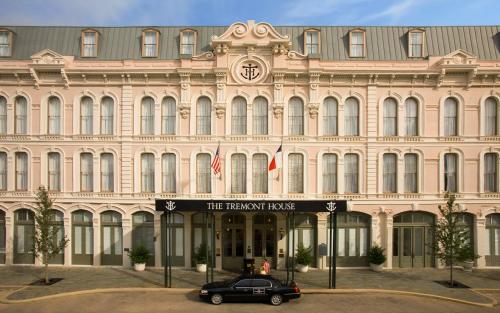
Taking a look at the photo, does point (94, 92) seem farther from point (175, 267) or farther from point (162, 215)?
point (175, 267)

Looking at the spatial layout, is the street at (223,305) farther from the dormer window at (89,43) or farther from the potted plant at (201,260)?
the dormer window at (89,43)

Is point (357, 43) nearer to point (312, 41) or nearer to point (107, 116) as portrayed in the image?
point (312, 41)

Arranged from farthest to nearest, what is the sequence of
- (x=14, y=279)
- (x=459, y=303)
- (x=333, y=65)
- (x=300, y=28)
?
(x=300, y=28)
(x=333, y=65)
(x=14, y=279)
(x=459, y=303)

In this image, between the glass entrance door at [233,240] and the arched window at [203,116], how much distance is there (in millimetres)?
5605

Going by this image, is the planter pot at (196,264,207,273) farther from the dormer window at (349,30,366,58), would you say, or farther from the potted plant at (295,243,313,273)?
the dormer window at (349,30,366,58)

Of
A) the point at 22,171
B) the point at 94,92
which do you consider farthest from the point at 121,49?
the point at 22,171

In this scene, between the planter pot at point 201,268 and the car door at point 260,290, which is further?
the planter pot at point 201,268

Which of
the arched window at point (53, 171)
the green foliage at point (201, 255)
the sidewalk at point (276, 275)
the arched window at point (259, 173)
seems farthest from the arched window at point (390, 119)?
the arched window at point (53, 171)

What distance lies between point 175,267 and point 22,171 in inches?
457

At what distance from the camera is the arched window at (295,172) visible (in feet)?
77.9

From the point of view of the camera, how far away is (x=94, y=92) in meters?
24.0

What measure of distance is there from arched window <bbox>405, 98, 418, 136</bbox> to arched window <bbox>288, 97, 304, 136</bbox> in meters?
6.65

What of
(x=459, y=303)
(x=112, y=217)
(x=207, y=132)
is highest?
(x=207, y=132)

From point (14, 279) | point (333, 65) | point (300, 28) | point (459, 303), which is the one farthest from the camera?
point (300, 28)
